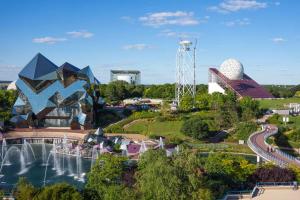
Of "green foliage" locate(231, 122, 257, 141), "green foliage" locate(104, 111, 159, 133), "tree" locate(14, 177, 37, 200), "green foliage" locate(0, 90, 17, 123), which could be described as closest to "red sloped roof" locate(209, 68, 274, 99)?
"green foliage" locate(104, 111, 159, 133)

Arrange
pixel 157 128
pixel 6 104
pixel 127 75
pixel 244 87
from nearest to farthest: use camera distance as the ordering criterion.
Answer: pixel 157 128 → pixel 6 104 → pixel 244 87 → pixel 127 75

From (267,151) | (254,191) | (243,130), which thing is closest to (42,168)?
(254,191)

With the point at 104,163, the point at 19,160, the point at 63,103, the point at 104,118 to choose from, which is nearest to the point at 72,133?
the point at 63,103

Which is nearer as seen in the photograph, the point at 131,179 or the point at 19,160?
the point at 131,179

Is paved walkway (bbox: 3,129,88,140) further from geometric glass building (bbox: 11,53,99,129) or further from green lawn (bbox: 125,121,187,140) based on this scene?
green lawn (bbox: 125,121,187,140)

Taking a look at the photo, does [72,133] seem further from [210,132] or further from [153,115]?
[210,132]

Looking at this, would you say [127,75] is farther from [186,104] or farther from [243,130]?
[243,130]
